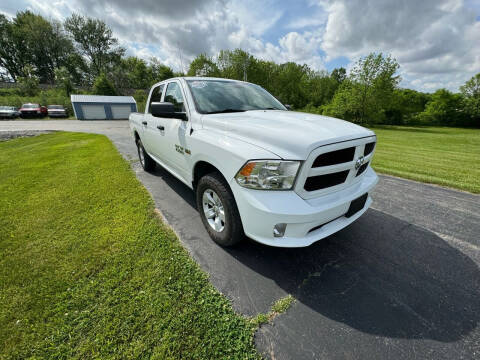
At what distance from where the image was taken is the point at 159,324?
1.61 meters

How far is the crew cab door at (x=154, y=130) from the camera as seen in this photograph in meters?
3.72

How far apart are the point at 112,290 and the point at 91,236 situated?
1087 millimetres

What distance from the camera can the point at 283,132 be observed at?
6.23 ft

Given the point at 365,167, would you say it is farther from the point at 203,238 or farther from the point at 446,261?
the point at 203,238


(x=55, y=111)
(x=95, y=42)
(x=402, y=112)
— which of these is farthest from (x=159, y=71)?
(x=402, y=112)

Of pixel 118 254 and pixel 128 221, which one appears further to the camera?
pixel 128 221

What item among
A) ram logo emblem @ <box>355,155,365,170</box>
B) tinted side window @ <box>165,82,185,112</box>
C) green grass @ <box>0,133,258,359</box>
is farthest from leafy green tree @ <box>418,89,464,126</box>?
green grass @ <box>0,133,258,359</box>

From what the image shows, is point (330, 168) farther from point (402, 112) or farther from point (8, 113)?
point (402, 112)

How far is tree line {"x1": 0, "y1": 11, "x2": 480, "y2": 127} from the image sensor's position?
28016 mm

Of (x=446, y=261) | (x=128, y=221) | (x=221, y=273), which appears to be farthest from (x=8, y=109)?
(x=446, y=261)

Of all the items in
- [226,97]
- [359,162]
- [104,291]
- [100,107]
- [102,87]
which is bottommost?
[104,291]

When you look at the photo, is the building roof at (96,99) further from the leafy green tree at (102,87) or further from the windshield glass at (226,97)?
the windshield glass at (226,97)

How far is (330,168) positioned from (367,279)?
1174 millimetres

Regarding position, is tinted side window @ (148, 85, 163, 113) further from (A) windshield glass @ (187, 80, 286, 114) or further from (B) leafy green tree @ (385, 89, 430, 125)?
(B) leafy green tree @ (385, 89, 430, 125)
